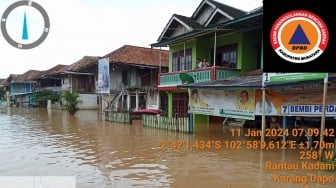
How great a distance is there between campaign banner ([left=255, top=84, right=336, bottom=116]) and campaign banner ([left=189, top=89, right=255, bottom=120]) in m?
0.45

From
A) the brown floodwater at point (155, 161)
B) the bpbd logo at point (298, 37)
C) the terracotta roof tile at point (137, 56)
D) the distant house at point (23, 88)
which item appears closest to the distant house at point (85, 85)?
the terracotta roof tile at point (137, 56)

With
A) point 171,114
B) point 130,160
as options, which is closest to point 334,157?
point 130,160

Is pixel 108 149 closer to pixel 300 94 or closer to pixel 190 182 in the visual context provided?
pixel 190 182

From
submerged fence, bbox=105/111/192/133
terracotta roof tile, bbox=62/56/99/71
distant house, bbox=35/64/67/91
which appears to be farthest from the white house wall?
distant house, bbox=35/64/67/91

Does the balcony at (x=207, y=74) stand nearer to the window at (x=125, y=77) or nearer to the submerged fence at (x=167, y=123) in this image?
the submerged fence at (x=167, y=123)

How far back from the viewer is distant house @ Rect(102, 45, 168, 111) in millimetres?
29594

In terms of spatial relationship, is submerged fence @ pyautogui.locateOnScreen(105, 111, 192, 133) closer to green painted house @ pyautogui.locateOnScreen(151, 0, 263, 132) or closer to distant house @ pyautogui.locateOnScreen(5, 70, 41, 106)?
green painted house @ pyautogui.locateOnScreen(151, 0, 263, 132)

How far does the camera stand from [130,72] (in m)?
33.0

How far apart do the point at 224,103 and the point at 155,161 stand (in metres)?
4.94

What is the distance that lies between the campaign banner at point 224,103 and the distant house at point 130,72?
507 inches

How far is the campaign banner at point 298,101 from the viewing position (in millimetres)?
9625

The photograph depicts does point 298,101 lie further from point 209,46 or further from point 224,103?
point 209,46

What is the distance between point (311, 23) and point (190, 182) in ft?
15.3

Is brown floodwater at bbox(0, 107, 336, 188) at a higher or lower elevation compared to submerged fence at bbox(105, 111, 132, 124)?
lower
